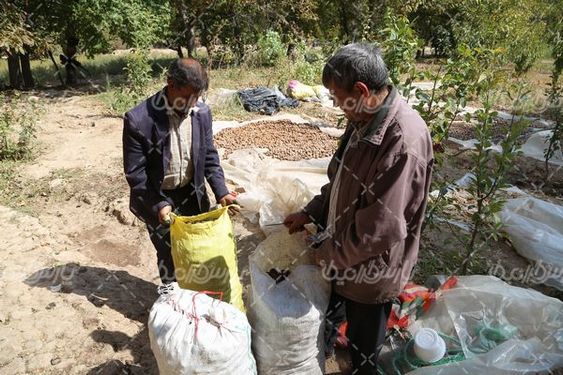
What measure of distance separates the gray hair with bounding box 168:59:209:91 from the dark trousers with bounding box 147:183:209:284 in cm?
65

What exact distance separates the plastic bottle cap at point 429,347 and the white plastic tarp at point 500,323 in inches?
1.9

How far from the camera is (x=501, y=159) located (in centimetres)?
243

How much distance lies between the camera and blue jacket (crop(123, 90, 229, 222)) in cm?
204

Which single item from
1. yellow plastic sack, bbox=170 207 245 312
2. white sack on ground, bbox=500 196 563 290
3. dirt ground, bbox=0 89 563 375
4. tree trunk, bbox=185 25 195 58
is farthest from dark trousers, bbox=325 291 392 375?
tree trunk, bbox=185 25 195 58

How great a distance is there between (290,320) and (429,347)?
750mm

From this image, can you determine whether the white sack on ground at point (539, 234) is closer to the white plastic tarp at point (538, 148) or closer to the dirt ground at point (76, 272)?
the dirt ground at point (76, 272)

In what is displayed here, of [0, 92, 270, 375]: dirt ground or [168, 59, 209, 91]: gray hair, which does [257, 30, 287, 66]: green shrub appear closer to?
[0, 92, 270, 375]: dirt ground

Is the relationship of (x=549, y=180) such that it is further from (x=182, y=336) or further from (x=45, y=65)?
(x=45, y=65)

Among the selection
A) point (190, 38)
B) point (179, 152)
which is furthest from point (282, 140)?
point (190, 38)

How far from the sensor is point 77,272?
285 centimetres

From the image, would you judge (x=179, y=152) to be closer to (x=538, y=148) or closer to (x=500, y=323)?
(x=500, y=323)

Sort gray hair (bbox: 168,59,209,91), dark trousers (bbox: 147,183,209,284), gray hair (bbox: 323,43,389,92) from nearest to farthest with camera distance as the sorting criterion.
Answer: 1. gray hair (bbox: 323,43,389,92)
2. gray hair (bbox: 168,59,209,91)
3. dark trousers (bbox: 147,183,209,284)

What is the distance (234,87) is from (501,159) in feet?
20.9

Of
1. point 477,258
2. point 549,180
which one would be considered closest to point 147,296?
point 477,258
